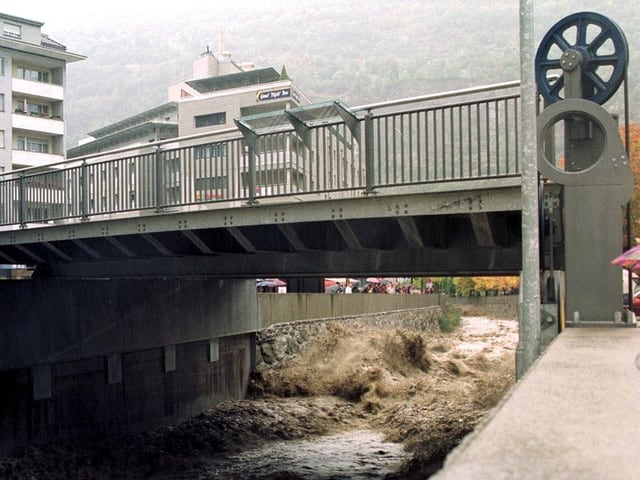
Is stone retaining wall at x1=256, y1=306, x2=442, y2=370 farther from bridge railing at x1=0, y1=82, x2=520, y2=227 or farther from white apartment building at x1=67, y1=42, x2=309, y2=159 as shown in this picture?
white apartment building at x1=67, y1=42, x2=309, y2=159

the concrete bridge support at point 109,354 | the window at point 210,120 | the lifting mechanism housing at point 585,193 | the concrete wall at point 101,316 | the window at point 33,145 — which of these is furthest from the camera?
the window at point 210,120

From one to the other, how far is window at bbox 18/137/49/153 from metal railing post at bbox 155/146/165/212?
5705 cm

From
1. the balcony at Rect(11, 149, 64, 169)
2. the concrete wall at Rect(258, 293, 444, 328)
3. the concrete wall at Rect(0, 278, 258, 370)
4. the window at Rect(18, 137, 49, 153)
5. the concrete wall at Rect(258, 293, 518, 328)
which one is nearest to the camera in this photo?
the concrete wall at Rect(0, 278, 258, 370)

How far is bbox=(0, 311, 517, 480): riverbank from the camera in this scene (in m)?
19.3

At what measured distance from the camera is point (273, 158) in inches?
519

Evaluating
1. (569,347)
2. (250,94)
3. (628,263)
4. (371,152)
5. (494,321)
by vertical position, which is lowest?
(494,321)

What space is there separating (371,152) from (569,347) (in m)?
4.56

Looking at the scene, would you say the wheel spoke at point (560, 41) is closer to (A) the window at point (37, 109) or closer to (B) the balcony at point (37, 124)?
(B) the balcony at point (37, 124)

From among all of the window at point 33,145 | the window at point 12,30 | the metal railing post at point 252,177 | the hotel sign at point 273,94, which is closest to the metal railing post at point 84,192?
the metal railing post at point 252,177

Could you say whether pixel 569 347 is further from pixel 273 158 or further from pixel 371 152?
pixel 273 158

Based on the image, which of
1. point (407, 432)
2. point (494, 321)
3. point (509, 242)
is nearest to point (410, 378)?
Result: point (407, 432)

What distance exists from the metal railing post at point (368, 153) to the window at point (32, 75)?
62.2 metres

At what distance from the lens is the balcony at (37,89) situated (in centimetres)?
6594

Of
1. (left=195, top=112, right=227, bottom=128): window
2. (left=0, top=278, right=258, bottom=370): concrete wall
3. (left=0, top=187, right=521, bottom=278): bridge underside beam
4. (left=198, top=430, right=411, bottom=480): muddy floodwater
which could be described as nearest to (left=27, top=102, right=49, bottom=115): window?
(left=195, top=112, right=227, bottom=128): window
